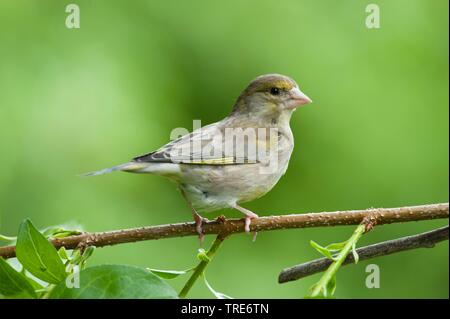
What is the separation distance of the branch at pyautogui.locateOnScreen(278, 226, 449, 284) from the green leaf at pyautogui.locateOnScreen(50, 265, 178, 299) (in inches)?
15.9

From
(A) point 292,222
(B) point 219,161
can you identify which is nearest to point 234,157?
(B) point 219,161

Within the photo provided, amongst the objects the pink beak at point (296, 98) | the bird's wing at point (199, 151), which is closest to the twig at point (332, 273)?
the bird's wing at point (199, 151)

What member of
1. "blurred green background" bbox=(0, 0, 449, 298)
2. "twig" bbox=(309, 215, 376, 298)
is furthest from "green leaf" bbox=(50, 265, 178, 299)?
"blurred green background" bbox=(0, 0, 449, 298)

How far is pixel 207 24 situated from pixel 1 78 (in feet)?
4.53

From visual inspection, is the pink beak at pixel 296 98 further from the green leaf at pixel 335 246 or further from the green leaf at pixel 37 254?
the green leaf at pixel 37 254

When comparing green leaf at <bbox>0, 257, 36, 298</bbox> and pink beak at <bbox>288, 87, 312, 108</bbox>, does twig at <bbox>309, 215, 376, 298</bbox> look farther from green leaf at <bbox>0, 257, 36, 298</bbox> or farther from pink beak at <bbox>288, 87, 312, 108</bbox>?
pink beak at <bbox>288, 87, 312, 108</bbox>

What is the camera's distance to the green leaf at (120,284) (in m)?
1.54

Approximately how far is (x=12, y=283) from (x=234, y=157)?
1.70 m

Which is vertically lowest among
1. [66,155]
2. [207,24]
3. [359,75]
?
[66,155]

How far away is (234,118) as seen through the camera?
3.85 meters

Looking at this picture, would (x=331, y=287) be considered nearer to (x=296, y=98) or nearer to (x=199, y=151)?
(x=199, y=151)

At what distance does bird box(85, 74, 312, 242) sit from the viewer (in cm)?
305
